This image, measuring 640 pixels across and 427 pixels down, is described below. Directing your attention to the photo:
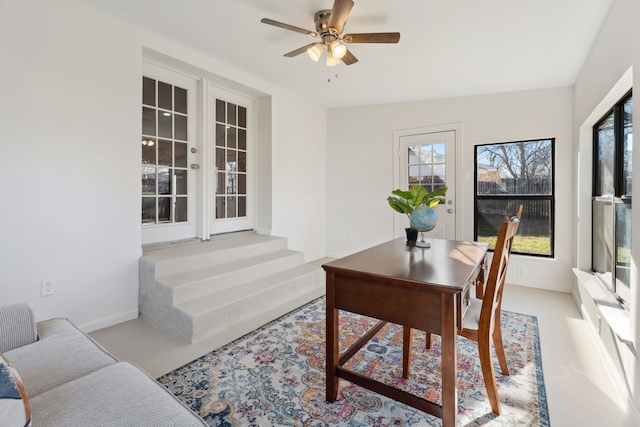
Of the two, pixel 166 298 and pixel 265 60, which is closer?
pixel 166 298

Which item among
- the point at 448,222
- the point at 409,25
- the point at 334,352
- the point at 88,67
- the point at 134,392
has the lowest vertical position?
the point at 334,352

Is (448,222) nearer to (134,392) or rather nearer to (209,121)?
(209,121)

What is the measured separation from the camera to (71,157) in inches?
94.0

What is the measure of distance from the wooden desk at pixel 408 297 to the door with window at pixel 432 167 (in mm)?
2567

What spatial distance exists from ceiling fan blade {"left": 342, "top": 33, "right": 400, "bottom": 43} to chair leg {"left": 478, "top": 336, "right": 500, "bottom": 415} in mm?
2088

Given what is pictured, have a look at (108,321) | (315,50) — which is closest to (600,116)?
(315,50)

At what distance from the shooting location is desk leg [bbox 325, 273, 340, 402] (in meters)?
1.61

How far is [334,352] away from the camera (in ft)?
5.38

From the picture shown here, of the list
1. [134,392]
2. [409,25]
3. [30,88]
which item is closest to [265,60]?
[409,25]

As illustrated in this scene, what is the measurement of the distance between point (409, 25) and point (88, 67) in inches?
104

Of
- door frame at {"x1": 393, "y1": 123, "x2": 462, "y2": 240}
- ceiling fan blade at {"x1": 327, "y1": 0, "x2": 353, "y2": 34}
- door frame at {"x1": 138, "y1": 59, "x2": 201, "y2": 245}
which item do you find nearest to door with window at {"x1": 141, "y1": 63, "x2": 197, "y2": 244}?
door frame at {"x1": 138, "y1": 59, "x2": 201, "y2": 245}

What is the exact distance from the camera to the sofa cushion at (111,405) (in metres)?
0.83

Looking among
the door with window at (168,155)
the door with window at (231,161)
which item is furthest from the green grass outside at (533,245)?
the door with window at (168,155)

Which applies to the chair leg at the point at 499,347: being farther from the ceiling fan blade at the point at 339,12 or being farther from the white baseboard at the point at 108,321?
the white baseboard at the point at 108,321
